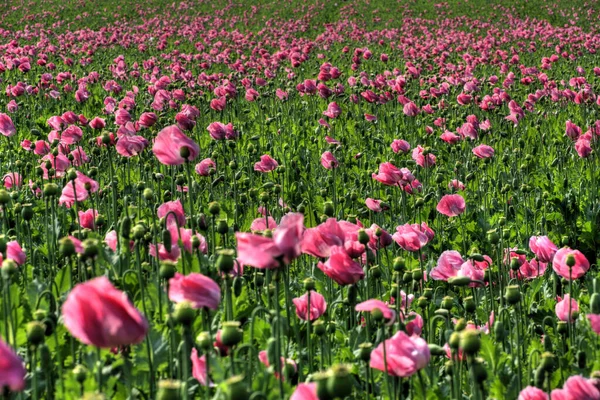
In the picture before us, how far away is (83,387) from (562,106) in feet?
26.7

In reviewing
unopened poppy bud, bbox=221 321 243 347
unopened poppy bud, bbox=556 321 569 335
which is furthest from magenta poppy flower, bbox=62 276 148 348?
unopened poppy bud, bbox=556 321 569 335

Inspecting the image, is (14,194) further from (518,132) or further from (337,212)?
(518,132)

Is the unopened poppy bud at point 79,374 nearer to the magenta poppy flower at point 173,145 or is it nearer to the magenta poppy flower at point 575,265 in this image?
the magenta poppy flower at point 173,145

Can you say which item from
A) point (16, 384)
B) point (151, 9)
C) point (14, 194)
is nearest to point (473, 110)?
point (14, 194)

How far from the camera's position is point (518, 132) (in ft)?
24.7

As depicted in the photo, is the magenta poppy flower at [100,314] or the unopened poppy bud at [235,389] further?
the unopened poppy bud at [235,389]

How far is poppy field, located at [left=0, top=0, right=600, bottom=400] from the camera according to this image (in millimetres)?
1821

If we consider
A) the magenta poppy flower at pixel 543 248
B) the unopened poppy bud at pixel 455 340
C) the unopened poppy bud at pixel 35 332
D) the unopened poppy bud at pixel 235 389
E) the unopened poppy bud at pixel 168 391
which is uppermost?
the unopened poppy bud at pixel 168 391

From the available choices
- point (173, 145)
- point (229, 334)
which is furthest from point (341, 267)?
point (173, 145)

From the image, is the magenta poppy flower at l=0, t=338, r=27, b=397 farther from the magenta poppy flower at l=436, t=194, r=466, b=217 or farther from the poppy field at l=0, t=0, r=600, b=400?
the magenta poppy flower at l=436, t=194, r=466, b=217

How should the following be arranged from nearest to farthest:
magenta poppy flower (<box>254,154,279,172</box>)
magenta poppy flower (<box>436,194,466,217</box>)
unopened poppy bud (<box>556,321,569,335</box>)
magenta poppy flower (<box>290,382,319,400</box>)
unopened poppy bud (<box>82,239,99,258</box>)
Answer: magenta poppy flower (<box>290,382,319,400</box>) < unopened poppy bud (<box>82,239,99,258</box>) < unopened poppy bud (<box>556,321,569,335</box>) < magenta poppy flower (<box>436,194,466,217</box>) < magenta poppy flower (<box>254,154,279,172</box>)

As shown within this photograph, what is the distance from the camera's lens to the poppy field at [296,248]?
182 cm

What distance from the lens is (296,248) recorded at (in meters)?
1.64

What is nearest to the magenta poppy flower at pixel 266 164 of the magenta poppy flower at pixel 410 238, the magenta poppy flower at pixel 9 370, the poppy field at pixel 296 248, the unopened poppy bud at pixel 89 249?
the poppy field at pixel 296 248
